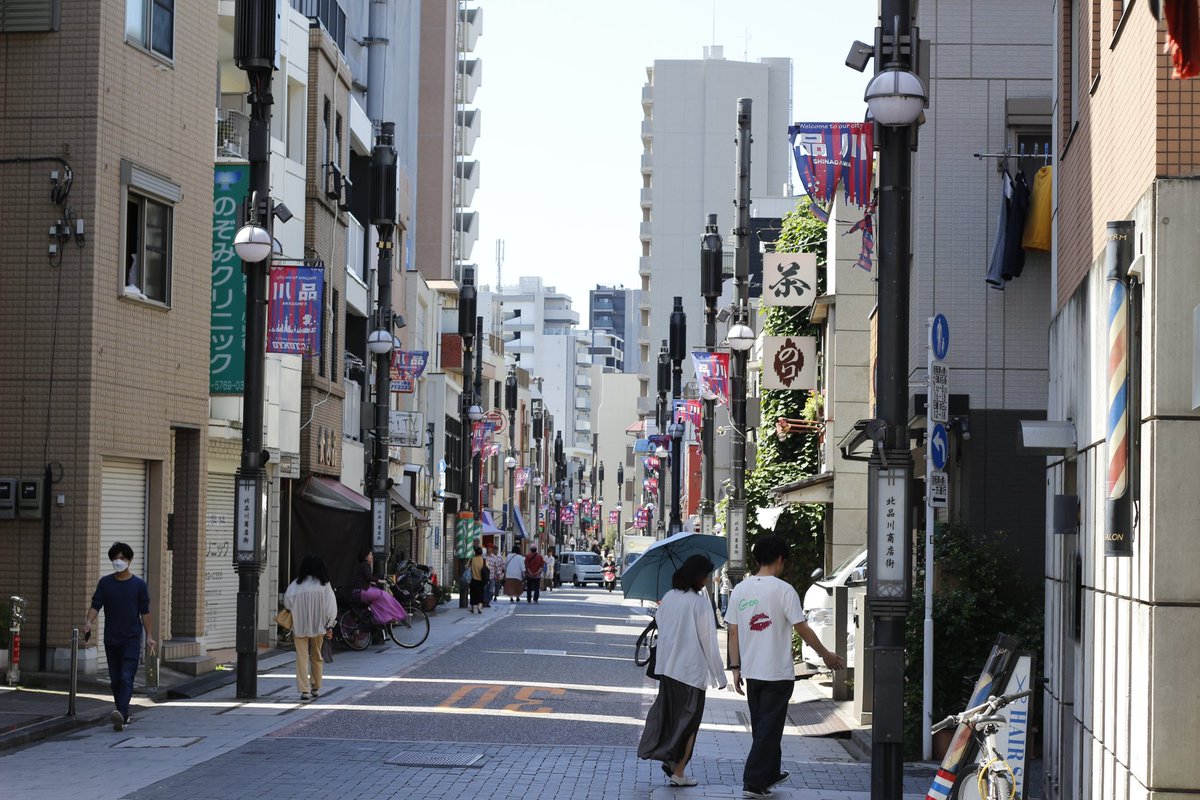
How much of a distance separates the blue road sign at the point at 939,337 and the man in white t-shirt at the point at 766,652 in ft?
7.53

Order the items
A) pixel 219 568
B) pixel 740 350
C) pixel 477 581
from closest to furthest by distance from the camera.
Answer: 1. pixel 219 568
2. pixel 740 350
3. pixel 477 581

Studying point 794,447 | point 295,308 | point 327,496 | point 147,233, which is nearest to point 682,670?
point 147,233

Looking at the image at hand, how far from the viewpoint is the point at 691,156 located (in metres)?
113

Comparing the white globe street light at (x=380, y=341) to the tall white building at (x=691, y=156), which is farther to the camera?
the tall white building at (x=691, y=156)

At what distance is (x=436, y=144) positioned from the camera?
75375mm

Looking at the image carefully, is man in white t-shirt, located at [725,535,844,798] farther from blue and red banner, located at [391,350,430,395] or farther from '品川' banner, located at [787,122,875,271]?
blue and red banner, located at [391,350,430,395]

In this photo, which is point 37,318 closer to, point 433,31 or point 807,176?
point 807,176

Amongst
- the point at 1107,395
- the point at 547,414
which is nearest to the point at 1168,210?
the point at 1107,395

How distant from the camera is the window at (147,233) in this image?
22781 millimetres

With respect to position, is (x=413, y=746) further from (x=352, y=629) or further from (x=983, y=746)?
(x=352, y=629)

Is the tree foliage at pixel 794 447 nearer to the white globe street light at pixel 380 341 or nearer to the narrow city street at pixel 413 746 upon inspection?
the white globe street light at pixel 380 341

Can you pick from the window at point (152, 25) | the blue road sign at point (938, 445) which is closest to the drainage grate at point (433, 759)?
the blue road sign at point (938, 445)

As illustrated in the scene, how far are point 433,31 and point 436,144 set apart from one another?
5.30 meters

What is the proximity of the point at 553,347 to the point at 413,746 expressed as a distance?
160m
